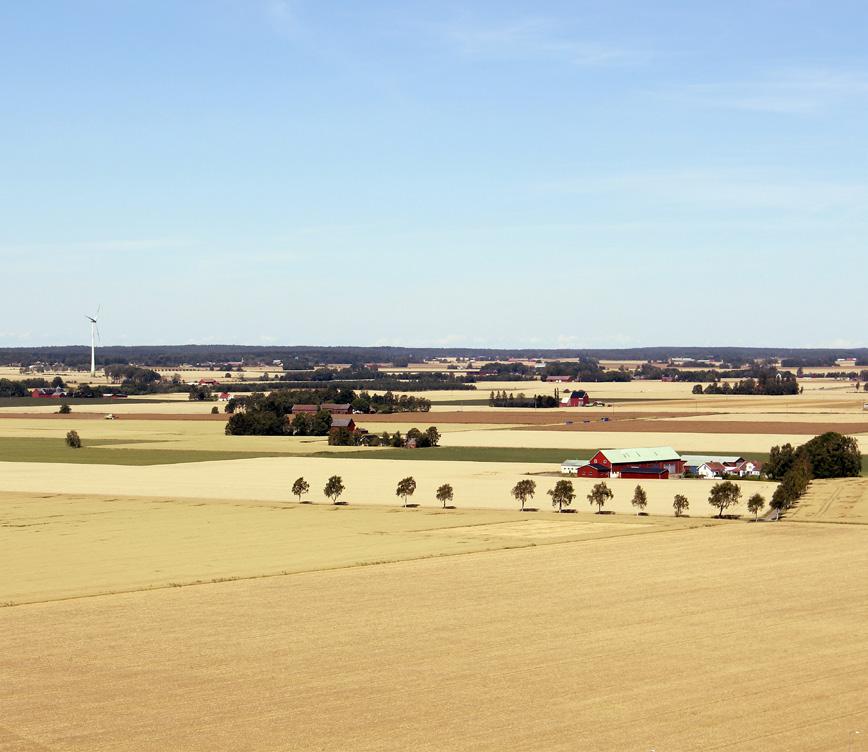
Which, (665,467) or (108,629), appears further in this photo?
(665,467)

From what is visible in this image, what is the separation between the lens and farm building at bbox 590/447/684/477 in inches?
4067

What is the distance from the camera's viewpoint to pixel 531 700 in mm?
36625

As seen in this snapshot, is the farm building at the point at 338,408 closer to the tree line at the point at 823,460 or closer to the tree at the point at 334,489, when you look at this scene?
the tree line at the point at 823,460

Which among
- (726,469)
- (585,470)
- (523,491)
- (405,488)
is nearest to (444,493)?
(405,488)

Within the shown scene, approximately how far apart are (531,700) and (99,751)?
11.5 meters

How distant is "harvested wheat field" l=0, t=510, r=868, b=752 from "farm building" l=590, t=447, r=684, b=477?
143 feet

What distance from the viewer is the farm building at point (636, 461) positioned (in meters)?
103

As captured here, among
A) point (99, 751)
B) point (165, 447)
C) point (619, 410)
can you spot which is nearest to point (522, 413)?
point (619, 410)

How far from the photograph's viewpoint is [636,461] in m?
103

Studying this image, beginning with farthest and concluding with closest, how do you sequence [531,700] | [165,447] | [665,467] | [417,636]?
[165,447]
[665,467]
[417,636]
[531,700]

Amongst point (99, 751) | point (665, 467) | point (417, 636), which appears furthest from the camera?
point (665, 467)

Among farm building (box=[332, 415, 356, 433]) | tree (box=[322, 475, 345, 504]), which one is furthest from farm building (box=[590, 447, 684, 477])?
farm building (box=[332, 415, 356, 433])

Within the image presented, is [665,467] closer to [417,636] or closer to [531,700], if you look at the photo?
[417,636]

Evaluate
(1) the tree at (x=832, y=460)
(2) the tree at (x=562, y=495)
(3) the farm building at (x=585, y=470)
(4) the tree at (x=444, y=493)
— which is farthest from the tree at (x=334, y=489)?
Result: (1) the tree at (x=832, y=460)
